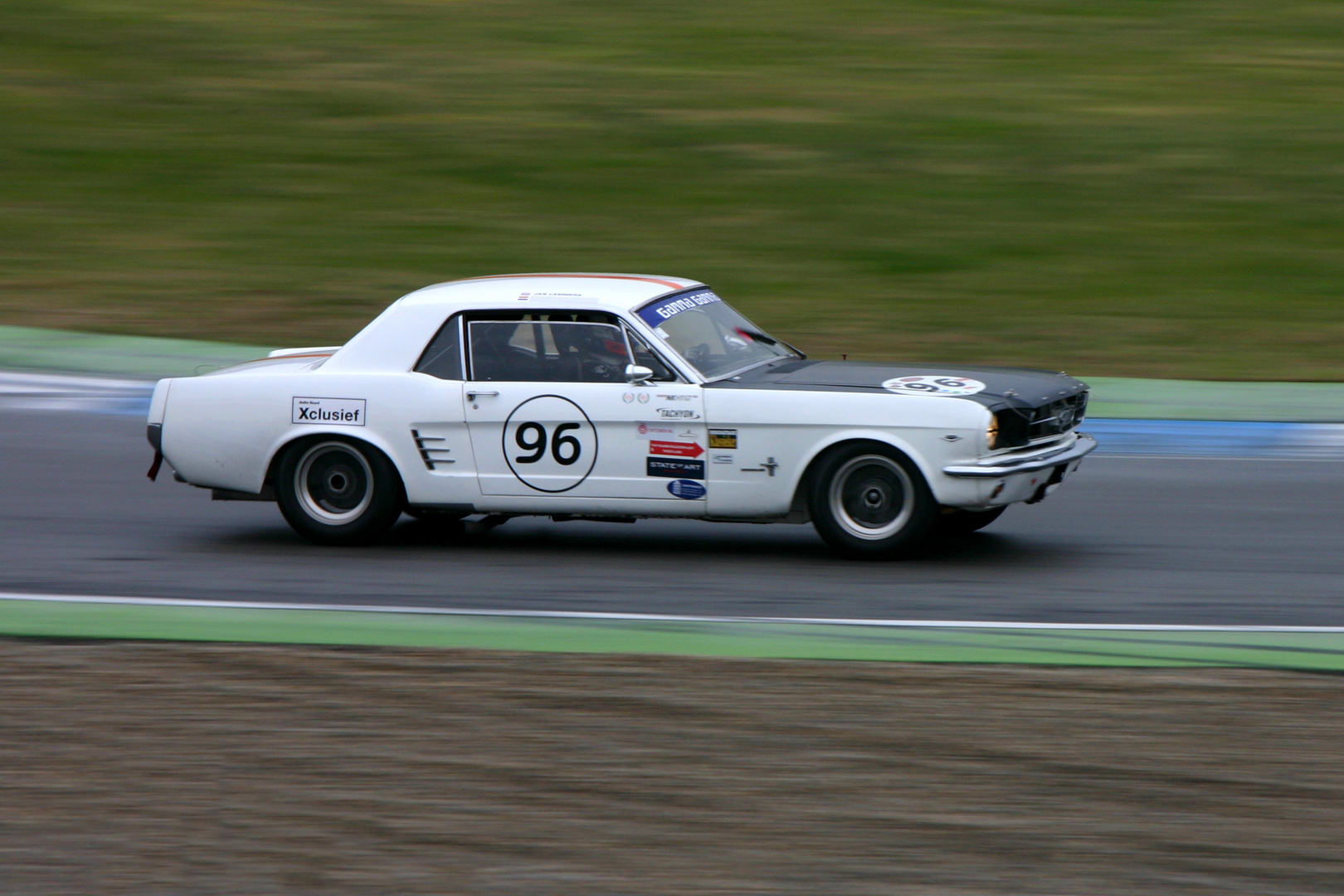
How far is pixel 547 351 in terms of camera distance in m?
7.98

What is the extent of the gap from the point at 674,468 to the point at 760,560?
695 mm

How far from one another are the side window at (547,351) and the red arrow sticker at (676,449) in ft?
1.26

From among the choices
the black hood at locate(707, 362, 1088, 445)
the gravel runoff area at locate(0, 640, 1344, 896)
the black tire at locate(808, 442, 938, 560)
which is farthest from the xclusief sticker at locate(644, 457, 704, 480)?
the gravel runoff area at locate(0, 640, 1344, 896)

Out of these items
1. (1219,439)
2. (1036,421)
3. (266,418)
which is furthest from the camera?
(1219,439)

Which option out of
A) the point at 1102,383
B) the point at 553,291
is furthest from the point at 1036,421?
the point at 1102,383

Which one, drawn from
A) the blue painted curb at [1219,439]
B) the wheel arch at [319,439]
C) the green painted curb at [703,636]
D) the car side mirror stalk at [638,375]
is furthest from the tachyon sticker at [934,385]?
the blue painted curb at [1219,439]

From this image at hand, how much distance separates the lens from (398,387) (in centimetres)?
809

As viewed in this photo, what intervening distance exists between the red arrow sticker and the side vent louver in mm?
1060

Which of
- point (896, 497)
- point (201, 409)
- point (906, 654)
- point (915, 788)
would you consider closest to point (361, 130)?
point (201, 409)

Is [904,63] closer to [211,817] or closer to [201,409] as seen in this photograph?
[201,409]

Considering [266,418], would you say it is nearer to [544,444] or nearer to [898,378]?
[544,444]

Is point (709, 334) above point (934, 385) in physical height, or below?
above

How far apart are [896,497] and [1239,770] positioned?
2.91 metres

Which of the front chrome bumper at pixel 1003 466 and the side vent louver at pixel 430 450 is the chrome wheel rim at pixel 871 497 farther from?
the side vent louver at pixel 430 450
